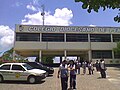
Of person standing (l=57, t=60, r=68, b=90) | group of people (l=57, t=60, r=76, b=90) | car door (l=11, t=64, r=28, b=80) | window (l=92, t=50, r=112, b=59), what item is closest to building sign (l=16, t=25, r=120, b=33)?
window (l=92, t=50, r=112, b=59)

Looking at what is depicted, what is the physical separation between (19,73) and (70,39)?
36.7 meters

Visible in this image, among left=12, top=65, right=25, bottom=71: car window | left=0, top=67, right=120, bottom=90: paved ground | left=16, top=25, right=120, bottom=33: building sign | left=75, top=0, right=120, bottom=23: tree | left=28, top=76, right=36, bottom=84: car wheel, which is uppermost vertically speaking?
left=16, top=25, right=120, bottom=33: building sign

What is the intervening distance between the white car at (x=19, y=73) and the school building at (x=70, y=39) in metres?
34.0

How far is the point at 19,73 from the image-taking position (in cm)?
1952

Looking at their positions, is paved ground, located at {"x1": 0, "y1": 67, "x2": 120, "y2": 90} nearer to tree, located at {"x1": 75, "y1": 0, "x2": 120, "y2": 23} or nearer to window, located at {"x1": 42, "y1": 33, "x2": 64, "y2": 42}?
tree, located at {"x1": 75, "y1": 0, "x2": 120, "y2": 23}

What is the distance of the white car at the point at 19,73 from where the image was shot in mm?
19453

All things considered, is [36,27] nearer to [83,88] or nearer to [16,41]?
[16,41]

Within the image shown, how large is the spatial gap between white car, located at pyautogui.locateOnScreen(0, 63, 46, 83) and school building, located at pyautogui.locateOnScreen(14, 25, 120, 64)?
33987 millimetres

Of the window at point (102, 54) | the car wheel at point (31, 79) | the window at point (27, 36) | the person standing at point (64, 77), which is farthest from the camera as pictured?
the window at point (102, 54)

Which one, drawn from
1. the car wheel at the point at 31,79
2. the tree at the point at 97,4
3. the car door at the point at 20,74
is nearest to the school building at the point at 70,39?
the car door at the point at 20,74

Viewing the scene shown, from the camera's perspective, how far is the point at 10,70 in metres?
19.9

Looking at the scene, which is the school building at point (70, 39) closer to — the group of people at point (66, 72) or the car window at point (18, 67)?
the car window at point (18, 67)

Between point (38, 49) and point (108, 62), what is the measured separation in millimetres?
14587

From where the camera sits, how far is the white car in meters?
19.5
